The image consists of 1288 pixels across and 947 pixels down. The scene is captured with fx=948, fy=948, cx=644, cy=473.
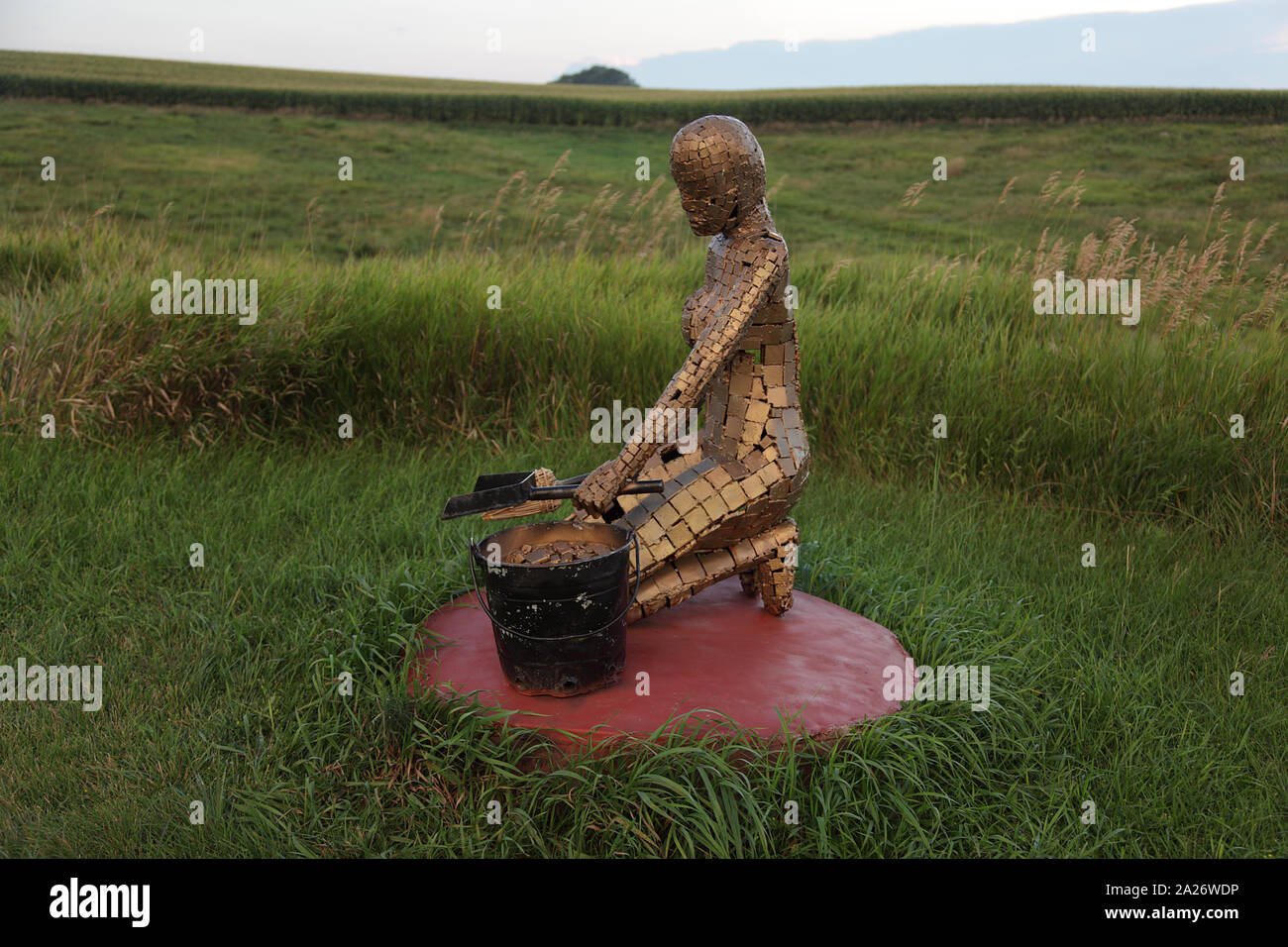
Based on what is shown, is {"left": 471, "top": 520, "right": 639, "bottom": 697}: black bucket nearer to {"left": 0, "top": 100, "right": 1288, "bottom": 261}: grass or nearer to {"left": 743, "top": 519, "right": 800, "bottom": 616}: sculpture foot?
{"left": 743, "top": 519, "right": 800, "bottom": 616}: sculpture foot

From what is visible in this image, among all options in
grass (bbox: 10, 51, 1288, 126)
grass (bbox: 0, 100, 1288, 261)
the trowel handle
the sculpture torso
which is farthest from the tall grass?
grass (bbox: 10, 51, 1288, 126)

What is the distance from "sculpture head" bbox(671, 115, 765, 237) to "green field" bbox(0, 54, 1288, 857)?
66.4 inches

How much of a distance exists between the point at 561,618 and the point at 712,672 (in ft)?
1.93

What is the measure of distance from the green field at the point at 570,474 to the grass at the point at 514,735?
0.02 meters

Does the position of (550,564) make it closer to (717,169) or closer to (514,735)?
(514,735)

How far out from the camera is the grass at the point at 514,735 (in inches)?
105

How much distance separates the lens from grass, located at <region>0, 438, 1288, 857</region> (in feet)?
8.75

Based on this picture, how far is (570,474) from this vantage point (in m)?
5.47

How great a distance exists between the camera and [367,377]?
5.95 meters

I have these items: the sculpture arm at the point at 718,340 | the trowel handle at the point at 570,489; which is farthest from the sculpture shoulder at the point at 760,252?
the trowel handle at the point at 570,489

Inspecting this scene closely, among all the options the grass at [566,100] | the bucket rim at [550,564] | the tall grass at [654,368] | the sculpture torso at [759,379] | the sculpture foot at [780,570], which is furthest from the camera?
the grass at [566,100]

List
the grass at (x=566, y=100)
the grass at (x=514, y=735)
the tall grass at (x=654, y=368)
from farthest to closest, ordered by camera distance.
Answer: the grass at (x=566, y=100)
the tall grass at (x=654, y=368)
the grass at (x=514, y=735)

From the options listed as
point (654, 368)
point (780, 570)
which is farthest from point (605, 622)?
point (654, 368)

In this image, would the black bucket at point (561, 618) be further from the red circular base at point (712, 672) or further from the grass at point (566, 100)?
the grass at point (566, 100)
